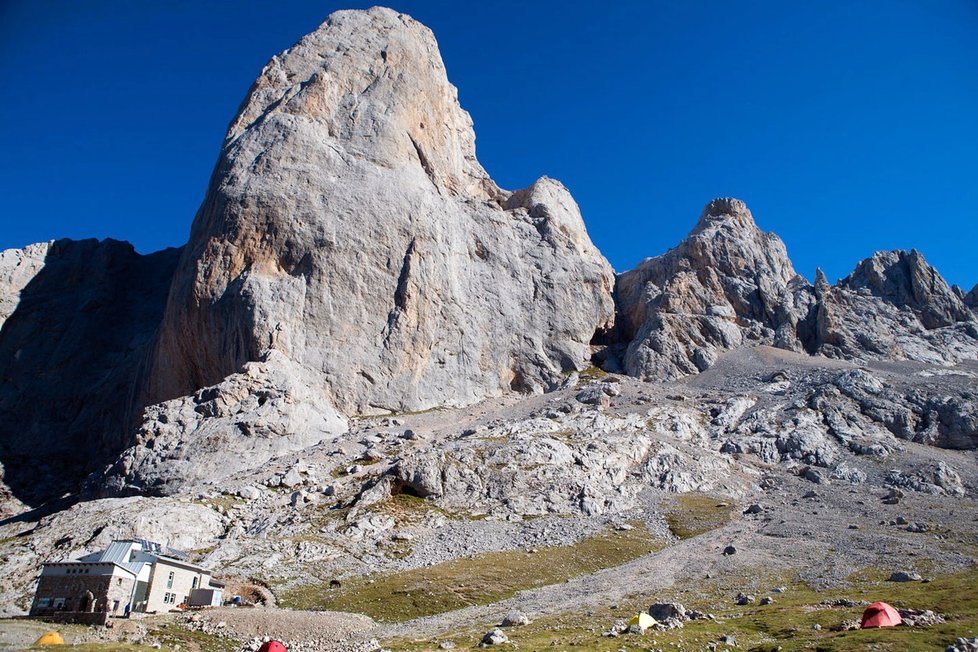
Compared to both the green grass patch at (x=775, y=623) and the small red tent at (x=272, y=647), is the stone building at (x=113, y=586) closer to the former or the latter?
the small red tent at (x=272, y=647)

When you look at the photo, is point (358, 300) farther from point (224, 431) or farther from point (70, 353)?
point (70, 353)

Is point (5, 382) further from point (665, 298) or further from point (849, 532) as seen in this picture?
point (849, 532)

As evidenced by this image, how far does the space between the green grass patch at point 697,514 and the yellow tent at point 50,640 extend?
1969 inches

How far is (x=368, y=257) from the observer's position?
10862 cm

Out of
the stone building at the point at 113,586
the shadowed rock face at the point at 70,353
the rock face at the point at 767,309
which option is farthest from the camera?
the rock face at the point at 767,309

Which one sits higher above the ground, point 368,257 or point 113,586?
point 368,257

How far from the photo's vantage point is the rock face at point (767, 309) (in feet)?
381

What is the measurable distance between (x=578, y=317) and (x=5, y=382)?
325 feet

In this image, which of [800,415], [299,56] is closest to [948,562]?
[800,415]

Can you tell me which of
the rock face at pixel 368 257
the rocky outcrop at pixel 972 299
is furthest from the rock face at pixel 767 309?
the rock face at pixel 368 257

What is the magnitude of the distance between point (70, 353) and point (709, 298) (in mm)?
114777

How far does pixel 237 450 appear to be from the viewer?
258ft

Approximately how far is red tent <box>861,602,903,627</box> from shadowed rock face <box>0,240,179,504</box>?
9621cm

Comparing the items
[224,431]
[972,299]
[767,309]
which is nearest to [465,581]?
[224,431]
